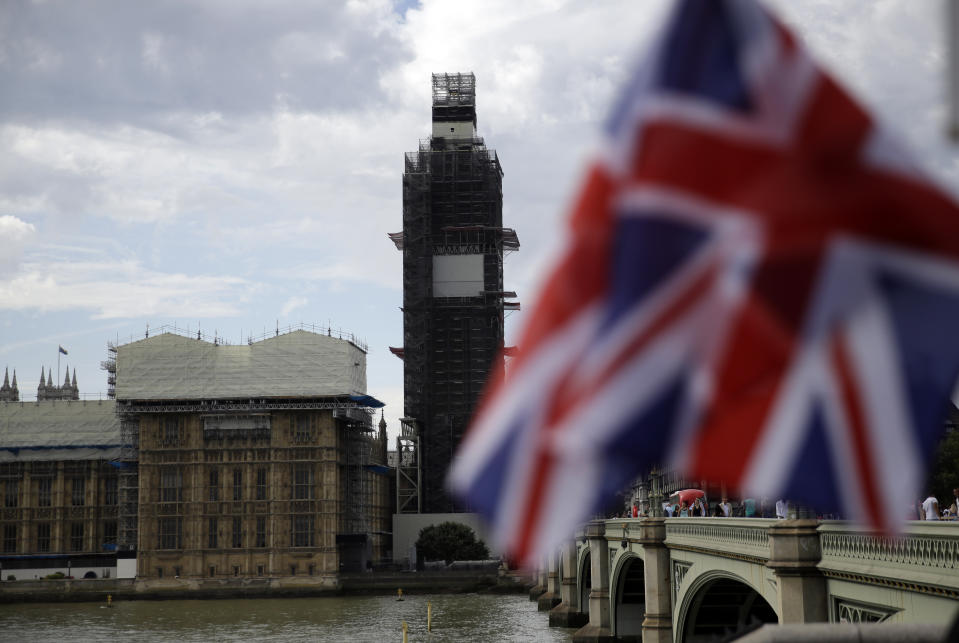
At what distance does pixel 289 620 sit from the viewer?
264 ft

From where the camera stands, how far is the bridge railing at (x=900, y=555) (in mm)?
15898

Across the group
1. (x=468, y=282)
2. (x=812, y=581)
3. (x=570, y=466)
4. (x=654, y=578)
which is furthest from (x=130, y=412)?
(x=570, y=466)

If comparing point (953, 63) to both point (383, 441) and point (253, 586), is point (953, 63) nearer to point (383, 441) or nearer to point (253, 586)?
point (253, 586)

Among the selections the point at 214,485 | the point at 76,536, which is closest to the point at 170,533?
the point at 214,485

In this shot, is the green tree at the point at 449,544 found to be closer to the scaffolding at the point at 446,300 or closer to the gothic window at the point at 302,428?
the scaffolding at the point at 446,300

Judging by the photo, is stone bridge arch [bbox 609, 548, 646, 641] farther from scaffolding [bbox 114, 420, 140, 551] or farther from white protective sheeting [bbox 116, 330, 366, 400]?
scaffolding [bbox 114, 420, 140, 551]

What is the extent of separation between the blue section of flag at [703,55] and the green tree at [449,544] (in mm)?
115902

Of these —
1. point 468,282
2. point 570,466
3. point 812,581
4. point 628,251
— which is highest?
point 468,282

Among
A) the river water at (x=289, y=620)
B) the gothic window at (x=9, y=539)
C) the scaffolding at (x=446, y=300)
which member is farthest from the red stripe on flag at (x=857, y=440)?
the gothic window at (x=9, y=539)

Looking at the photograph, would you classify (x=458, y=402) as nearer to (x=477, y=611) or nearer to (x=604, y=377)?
(x=477, y=611)

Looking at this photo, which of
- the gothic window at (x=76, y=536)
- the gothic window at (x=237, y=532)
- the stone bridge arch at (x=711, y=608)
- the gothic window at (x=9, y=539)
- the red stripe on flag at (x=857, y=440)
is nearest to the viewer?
the red stripe on flag at (x=857, y=440)

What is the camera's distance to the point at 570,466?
5527mm

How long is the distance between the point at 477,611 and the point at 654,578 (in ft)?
139

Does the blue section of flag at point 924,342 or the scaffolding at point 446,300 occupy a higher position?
the scaffolding at point 446,300
